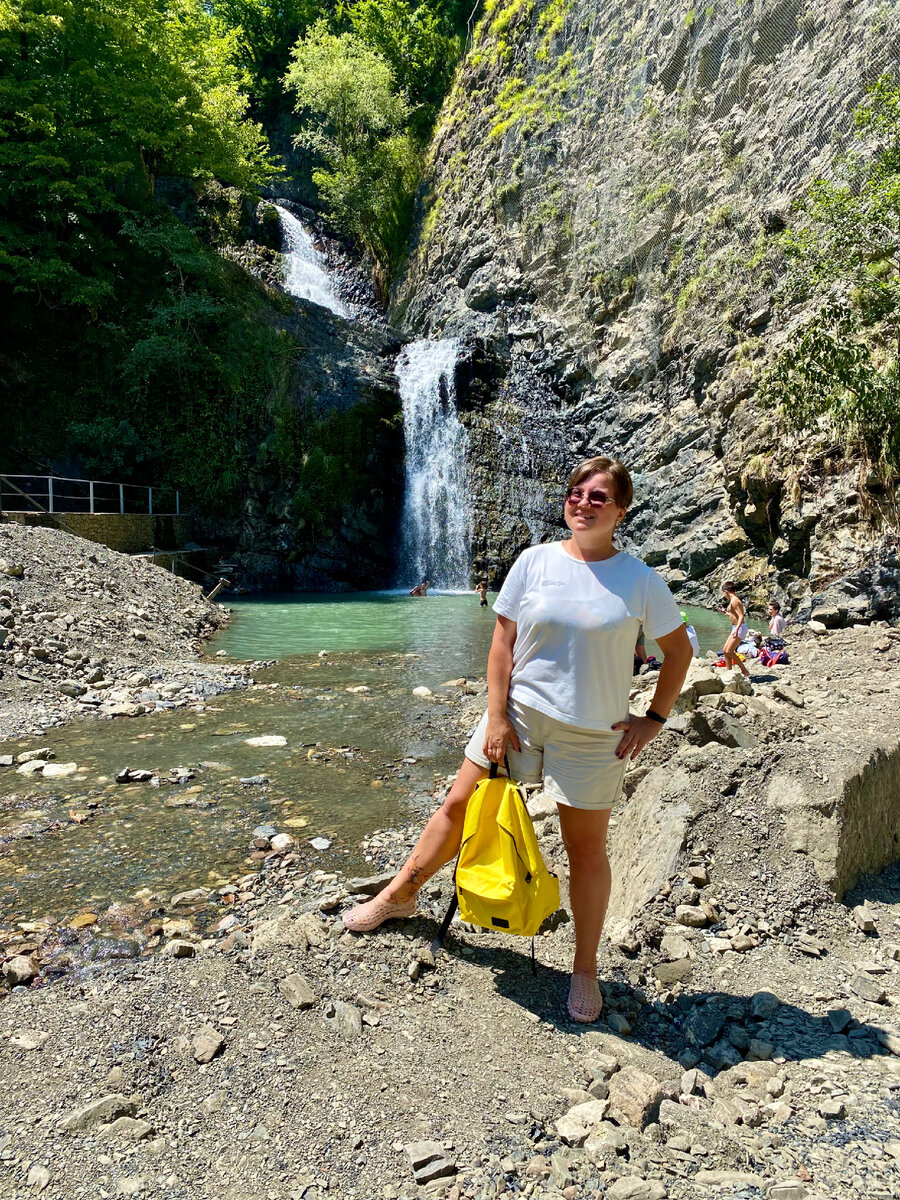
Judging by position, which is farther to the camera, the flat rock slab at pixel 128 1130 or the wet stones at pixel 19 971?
the wet stones at pixel 19 971

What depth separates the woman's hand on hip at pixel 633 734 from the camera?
2.76m

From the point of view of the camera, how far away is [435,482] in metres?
24.9

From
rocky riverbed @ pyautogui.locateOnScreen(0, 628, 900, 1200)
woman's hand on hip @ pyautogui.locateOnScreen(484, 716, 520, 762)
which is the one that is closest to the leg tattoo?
rocky riverbed @ pyautogui.locateOnScreen(0, 628, 900, 1200)

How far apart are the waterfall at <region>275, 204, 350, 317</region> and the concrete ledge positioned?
648 inches

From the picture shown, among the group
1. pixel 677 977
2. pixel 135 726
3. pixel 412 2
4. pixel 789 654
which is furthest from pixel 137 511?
pixel 412 2

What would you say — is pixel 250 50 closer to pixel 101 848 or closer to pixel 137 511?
pixel 137 511

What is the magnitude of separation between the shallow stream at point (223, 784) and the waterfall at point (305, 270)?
2754cm

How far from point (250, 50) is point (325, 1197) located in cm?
5523

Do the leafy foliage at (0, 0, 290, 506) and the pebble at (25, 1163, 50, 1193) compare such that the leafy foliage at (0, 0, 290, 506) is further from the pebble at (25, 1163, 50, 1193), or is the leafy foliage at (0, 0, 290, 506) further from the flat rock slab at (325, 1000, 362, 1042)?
the pebble at (25, 1163, 50, 1193)

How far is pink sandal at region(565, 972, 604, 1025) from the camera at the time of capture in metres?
2.85

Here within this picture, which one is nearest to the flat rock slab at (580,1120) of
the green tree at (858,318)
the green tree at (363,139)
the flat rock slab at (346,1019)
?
the flat rock slab at (346,1019)

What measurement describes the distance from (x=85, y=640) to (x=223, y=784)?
4.97m

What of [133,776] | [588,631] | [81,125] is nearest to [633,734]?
[588,631]

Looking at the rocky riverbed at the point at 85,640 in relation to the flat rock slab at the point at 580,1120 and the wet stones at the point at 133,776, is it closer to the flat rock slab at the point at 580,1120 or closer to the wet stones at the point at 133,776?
the wet stones at the point at 133,776
